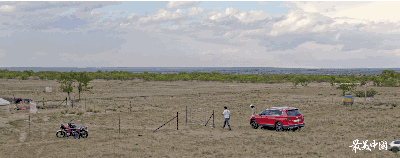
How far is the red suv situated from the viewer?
19.7 metres

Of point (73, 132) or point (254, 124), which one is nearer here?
point (73, 132)

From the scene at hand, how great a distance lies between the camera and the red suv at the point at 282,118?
19719mm

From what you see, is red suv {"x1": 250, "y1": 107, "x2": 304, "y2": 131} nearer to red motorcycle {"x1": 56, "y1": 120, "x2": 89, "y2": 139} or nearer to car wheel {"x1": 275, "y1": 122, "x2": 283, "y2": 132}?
car wheel {"x1": 275, "y1": 122, "x2": 283, "y2": 132}

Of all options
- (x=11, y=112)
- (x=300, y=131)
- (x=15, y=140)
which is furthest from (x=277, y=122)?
(x=11, y=112)

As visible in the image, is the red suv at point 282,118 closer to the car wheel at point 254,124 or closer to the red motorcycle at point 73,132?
the car wheel at point 254,124

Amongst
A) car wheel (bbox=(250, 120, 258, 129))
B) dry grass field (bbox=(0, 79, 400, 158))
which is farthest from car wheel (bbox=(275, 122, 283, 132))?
car wheel (bbox=(250, 120, 258, 129))

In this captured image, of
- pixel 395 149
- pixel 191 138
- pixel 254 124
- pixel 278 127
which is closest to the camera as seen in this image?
pixel 395 149

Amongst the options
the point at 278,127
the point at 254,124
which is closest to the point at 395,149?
the point at 278,127

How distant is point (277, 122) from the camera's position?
20.3m

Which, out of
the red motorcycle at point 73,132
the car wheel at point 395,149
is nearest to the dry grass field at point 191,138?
the car wheel at point 395,149

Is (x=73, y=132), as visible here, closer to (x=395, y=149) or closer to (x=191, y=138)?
(x=191, y=138)

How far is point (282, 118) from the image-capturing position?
65.5 ft

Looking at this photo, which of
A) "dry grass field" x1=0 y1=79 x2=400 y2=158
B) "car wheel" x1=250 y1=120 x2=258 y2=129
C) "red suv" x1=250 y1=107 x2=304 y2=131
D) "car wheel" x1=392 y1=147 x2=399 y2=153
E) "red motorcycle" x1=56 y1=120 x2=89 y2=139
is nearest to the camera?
"car wheel" x1=392 y1=147 x2=399 y2=153

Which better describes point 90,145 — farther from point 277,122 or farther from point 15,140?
point 277,122
